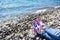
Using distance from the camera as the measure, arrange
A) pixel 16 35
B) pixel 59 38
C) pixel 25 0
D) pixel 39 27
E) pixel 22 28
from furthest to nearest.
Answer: pixel 25 0 < pixel 22 28 < pixel 16 35 < pixel 39 27 < pixel 59 38

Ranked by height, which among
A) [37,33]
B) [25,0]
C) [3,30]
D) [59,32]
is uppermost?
[59,32]

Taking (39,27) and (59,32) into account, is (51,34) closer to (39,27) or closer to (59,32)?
(59,32)

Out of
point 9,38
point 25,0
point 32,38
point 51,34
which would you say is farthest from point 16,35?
point 25,0

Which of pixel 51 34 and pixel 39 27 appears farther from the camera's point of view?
pixel 39 27

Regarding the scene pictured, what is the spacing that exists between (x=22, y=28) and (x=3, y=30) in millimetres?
811

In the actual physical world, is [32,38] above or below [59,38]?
below

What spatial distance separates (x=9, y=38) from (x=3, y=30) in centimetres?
117

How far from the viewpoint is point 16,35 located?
277 inches

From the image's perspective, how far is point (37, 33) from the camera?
6.55m

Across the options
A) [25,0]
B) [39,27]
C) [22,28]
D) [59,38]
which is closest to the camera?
[59,38]

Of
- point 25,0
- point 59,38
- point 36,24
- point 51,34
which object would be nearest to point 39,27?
point 36,24

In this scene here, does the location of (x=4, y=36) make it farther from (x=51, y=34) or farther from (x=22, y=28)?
(x=51, y=34)

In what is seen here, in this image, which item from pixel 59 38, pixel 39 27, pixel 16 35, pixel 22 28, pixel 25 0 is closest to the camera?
pixel 59 38

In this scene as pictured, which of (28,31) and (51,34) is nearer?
(51,34)
